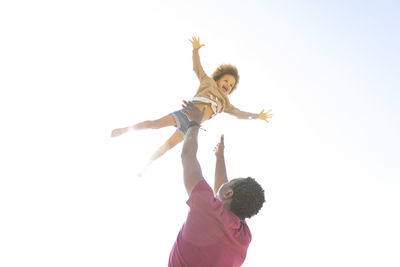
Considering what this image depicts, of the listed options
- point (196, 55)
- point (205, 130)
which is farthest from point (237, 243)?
point (196, 55)

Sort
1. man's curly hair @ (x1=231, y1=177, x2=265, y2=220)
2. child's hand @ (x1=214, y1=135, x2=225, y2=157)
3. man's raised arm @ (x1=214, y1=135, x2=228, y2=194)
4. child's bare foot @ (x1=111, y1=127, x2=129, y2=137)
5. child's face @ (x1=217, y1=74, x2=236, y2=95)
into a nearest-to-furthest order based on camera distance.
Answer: man's curly hair @ (x1=231, y1=177, x2=265, y2=220), man's raised arm @ (x1=214, y1=135, x2=228, y2=194), child's hand @ (x1=214, y1=135, x2=225, y2=157), child's bare foot @ (x1=111, y1=127, x2=129, y2=137), child's face @ (x1=217, y1=74, x2=236, y2=95)

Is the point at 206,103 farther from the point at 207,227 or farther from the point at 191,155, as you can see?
the point at 207,227

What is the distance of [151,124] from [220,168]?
1895mm

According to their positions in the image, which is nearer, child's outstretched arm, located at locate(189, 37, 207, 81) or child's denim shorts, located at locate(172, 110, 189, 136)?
child's denim shorts, located at locate(172, 110, 189, 136)

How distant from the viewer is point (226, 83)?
5.96 meters

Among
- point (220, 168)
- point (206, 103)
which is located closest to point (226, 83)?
point (206, 103)

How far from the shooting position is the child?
17.5ft

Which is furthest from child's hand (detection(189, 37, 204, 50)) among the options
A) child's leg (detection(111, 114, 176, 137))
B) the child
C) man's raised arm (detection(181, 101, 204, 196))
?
man's raised arm (detection(181, 101, 204, 196))

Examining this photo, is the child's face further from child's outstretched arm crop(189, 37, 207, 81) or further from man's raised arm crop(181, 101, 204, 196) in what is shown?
man's raised arm crop(181, 101, 204, 196)

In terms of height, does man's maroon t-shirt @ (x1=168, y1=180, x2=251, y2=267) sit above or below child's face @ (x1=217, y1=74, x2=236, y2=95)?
below

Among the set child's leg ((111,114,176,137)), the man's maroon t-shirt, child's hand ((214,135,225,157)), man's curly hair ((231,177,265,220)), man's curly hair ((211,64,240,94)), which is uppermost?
man's curly hair ((211,64,240,94))

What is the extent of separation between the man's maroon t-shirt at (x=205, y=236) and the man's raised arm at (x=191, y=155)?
5 centimetres

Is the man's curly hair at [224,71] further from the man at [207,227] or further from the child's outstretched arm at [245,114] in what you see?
the man at [207,227]

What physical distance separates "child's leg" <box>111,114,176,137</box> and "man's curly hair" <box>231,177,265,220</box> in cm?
268
